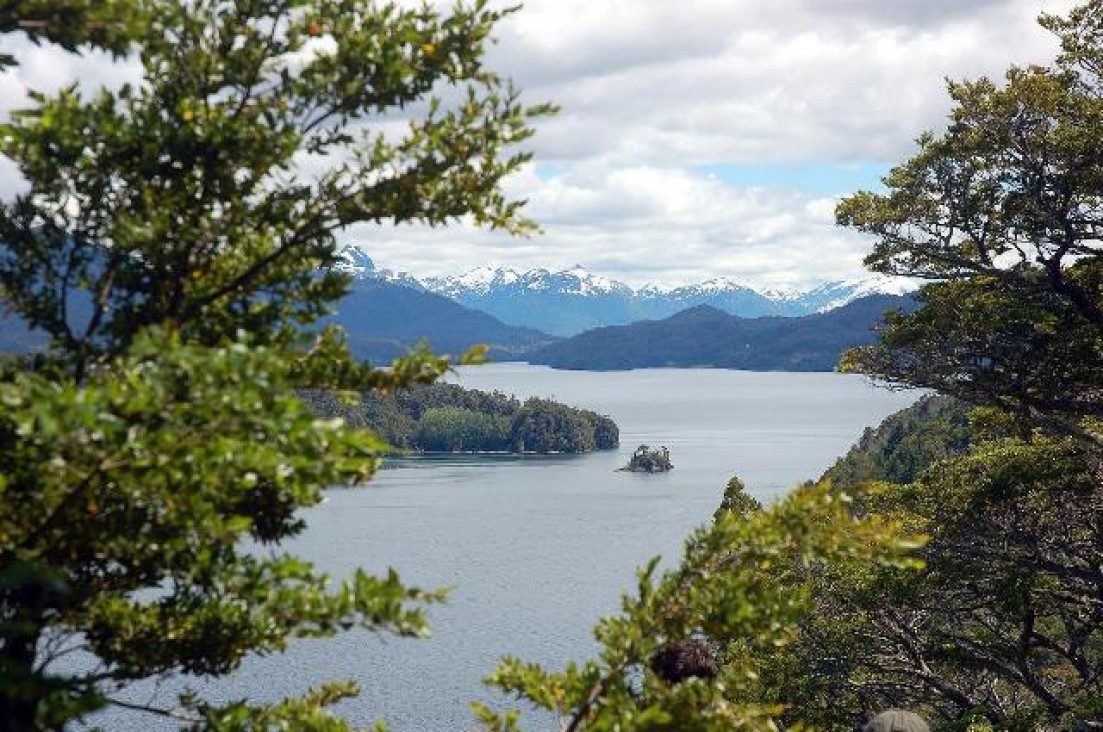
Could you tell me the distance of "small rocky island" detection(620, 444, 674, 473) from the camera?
466ft

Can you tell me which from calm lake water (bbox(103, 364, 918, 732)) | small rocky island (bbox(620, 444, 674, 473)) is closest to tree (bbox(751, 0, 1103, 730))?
calm lake water (bbox(103, 364, 918, 732))

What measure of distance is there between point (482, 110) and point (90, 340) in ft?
9.44

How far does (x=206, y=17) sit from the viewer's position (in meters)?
6.78

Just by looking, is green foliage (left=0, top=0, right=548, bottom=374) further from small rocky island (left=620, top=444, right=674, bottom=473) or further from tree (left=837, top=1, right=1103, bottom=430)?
small rocky island (left=620, top=444, right=674, bottom=473)

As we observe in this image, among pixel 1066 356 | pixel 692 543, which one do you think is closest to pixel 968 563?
pixel 1066 356

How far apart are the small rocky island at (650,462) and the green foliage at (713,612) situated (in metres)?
135

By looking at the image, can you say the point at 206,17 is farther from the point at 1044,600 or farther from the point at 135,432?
the point at 1044,600

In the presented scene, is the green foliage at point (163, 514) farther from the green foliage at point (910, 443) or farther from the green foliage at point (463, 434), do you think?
the green foliage at point (463, 434)

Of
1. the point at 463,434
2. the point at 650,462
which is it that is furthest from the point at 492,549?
the point at 463,434

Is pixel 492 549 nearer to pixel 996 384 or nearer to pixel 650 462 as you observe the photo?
pixel 650 462

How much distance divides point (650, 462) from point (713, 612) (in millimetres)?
137007

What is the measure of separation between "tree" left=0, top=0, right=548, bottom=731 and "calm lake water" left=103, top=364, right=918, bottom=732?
1225 mm

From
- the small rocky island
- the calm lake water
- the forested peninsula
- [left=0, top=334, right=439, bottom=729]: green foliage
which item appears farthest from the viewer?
the forested peninsula

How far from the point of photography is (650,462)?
5615 inches
